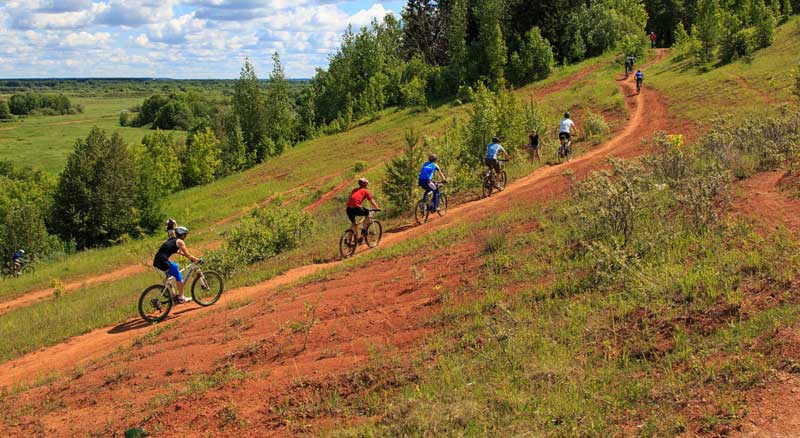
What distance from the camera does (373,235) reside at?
15828 millimetres

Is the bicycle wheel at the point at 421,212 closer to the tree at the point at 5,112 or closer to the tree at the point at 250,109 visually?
the tree at the point at 250,109

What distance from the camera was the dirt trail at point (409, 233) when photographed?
37.7 ft

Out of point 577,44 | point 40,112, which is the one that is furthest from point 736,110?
point 40,112

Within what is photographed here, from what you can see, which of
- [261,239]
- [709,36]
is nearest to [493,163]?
[261,239]

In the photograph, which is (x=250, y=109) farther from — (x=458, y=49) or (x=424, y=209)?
(x=424, y=209)

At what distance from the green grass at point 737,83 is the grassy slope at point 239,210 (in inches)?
147

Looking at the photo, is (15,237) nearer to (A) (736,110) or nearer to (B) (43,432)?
(B) (43,432)

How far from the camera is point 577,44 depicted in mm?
49906

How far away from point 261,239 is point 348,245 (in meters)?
3.50

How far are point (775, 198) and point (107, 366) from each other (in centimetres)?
1157

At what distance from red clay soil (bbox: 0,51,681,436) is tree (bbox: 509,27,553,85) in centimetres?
4055

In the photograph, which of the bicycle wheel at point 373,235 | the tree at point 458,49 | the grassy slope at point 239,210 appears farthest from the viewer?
the tree at point 458,49

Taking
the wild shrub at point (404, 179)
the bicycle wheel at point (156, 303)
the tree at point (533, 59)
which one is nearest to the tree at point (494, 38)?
the tree at point (533, 59)

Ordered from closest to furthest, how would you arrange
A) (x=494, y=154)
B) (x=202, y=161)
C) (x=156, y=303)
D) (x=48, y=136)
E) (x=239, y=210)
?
1. (x=156, y=303)
2. (x=494, y=154)
3. (x=239, y=210)
4. (x=202, y=161)
5. (x=48, y=136)
